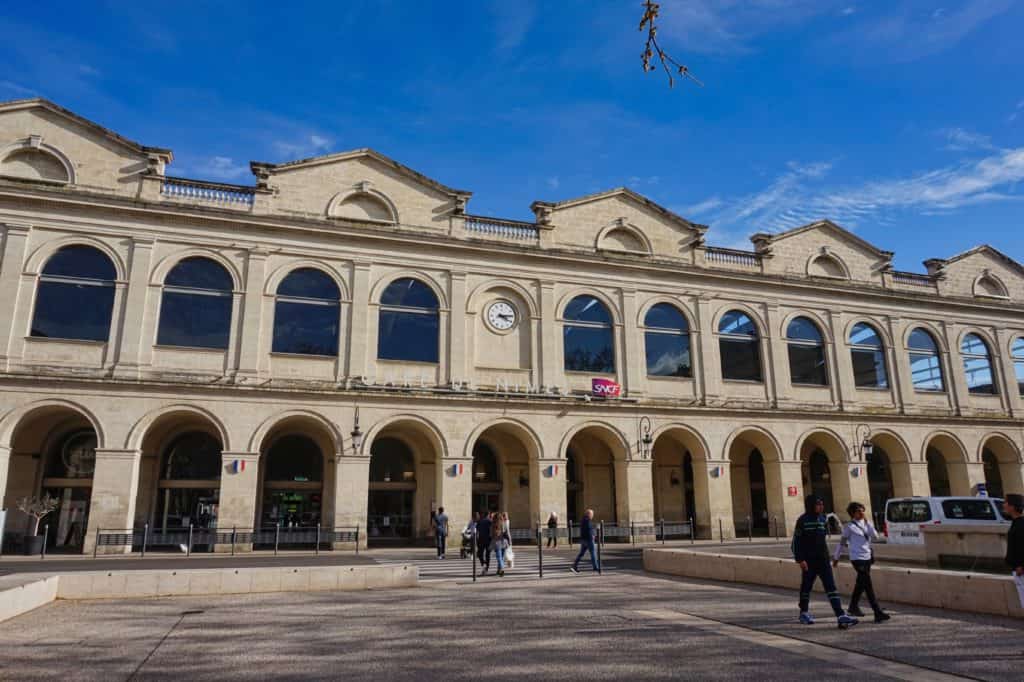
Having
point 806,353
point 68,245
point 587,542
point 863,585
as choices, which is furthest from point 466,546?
point 806,353

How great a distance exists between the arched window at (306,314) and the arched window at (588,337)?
30.2 ft

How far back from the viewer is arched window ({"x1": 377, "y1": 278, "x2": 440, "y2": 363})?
84.8 feet

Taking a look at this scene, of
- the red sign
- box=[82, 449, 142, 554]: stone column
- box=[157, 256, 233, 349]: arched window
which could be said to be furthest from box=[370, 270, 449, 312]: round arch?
box=[82, 449, 142, 554]: stone column

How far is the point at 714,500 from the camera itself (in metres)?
27.9

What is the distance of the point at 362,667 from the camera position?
24.4ft

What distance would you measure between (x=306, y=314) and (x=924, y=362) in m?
29.1

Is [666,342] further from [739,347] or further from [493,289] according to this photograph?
[493,289]

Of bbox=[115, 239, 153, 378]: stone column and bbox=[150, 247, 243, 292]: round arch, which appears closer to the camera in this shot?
bbox=[115, 239, 153, 378]: stone column

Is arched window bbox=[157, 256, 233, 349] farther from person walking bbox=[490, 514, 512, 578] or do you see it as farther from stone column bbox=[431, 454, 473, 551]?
person walking bbox=[490, 514, 512, 578]

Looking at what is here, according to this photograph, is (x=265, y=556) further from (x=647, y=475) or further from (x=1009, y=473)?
(x=1009, y=473)

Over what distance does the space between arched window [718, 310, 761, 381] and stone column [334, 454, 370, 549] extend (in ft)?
53.0

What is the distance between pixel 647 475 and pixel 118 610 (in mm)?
19838

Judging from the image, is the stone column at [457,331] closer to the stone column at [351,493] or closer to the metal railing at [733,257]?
the stone column at [351,493]

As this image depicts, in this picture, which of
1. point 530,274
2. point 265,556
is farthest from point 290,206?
point 265,556
